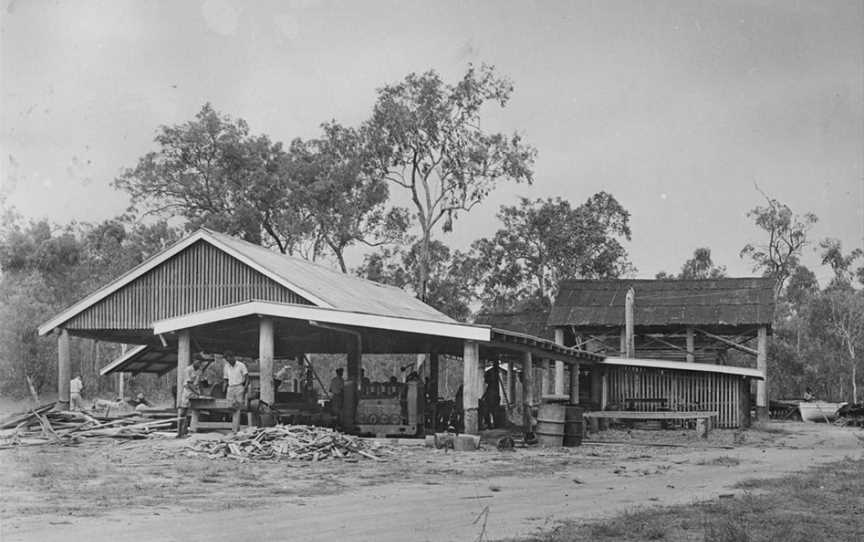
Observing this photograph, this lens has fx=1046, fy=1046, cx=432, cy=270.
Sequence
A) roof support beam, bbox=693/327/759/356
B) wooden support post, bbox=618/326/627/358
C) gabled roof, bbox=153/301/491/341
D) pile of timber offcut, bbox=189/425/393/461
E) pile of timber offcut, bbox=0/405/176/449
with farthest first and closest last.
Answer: wooden support post, bbox=618/326/627/358 < roof support beam, bbox=693/327/759/356 < gabled roof, bbox=153/301/491/341 < pile of timber offcut, bbox=0/405/176/449 < pile of timber offcut, bbox=189/425/393/461

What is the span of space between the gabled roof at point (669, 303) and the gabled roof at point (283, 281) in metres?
7.49

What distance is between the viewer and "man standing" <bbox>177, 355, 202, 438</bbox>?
2058 centimetres

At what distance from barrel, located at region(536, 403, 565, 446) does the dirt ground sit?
0.64 m

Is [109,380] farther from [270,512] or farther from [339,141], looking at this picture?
[270,512]

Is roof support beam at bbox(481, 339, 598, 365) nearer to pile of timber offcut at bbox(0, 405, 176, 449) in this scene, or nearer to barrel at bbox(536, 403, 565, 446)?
barrel at bbox(536, 403, 565, 446)

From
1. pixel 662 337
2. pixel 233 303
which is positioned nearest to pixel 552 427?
pixel 233 303

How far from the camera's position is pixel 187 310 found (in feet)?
90.7

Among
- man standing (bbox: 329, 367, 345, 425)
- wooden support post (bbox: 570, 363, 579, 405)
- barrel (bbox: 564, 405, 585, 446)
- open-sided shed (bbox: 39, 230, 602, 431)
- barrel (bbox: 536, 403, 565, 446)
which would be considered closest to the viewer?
barrel (bbox: 536, 403, 565, 446)

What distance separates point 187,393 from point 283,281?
540cm

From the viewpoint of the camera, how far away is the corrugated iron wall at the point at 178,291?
2706 cm

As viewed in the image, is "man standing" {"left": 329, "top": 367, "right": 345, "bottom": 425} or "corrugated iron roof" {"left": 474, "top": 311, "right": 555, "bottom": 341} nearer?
"man standing" {"left": 329, "top": 367, "right": 345, "bottom": 425}

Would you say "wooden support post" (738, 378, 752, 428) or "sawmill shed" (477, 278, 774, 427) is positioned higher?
"sawmill shed" (477, 278, 774, 427)

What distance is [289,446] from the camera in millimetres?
17703

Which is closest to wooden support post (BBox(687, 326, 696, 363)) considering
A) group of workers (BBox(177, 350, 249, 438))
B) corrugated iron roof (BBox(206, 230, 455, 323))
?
corrugated iron roof (BBox(206, 230, 455, 323))
